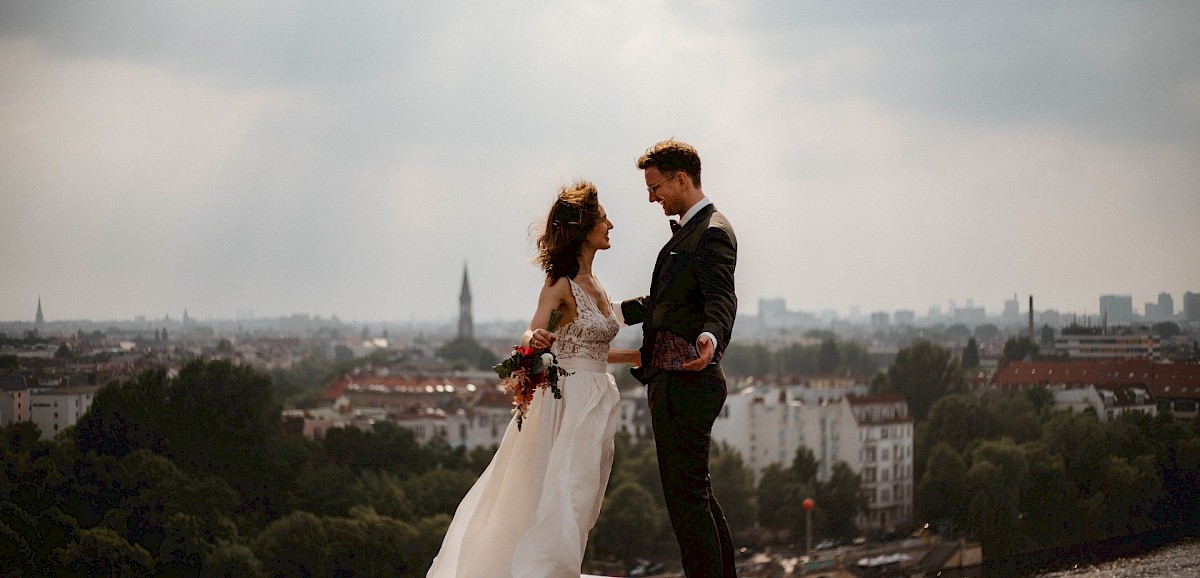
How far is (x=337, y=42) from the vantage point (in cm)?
3516

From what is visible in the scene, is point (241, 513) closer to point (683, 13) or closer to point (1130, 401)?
point (683, 13)

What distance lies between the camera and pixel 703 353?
12.0 feet

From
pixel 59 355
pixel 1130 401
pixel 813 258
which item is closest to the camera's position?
pixel 1130 401

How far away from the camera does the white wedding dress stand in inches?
166

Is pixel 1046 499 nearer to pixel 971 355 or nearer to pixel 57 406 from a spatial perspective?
pixel 971 355

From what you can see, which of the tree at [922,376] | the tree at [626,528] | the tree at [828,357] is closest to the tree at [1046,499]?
the tree at [922,376]

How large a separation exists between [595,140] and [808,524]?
1625cm

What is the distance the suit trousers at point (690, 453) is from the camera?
3.84 meters

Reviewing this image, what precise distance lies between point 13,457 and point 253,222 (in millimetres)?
17371

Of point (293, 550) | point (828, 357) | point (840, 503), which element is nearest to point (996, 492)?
point (840, 503)

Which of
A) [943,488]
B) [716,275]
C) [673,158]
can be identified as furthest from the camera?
[943,488]

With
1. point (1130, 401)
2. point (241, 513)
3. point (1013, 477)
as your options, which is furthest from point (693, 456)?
point (241, 513)

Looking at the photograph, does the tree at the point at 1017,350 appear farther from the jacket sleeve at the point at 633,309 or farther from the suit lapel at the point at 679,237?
the suit lapel at the point at 679,237

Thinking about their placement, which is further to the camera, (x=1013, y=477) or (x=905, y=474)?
(x=905, y=474)
